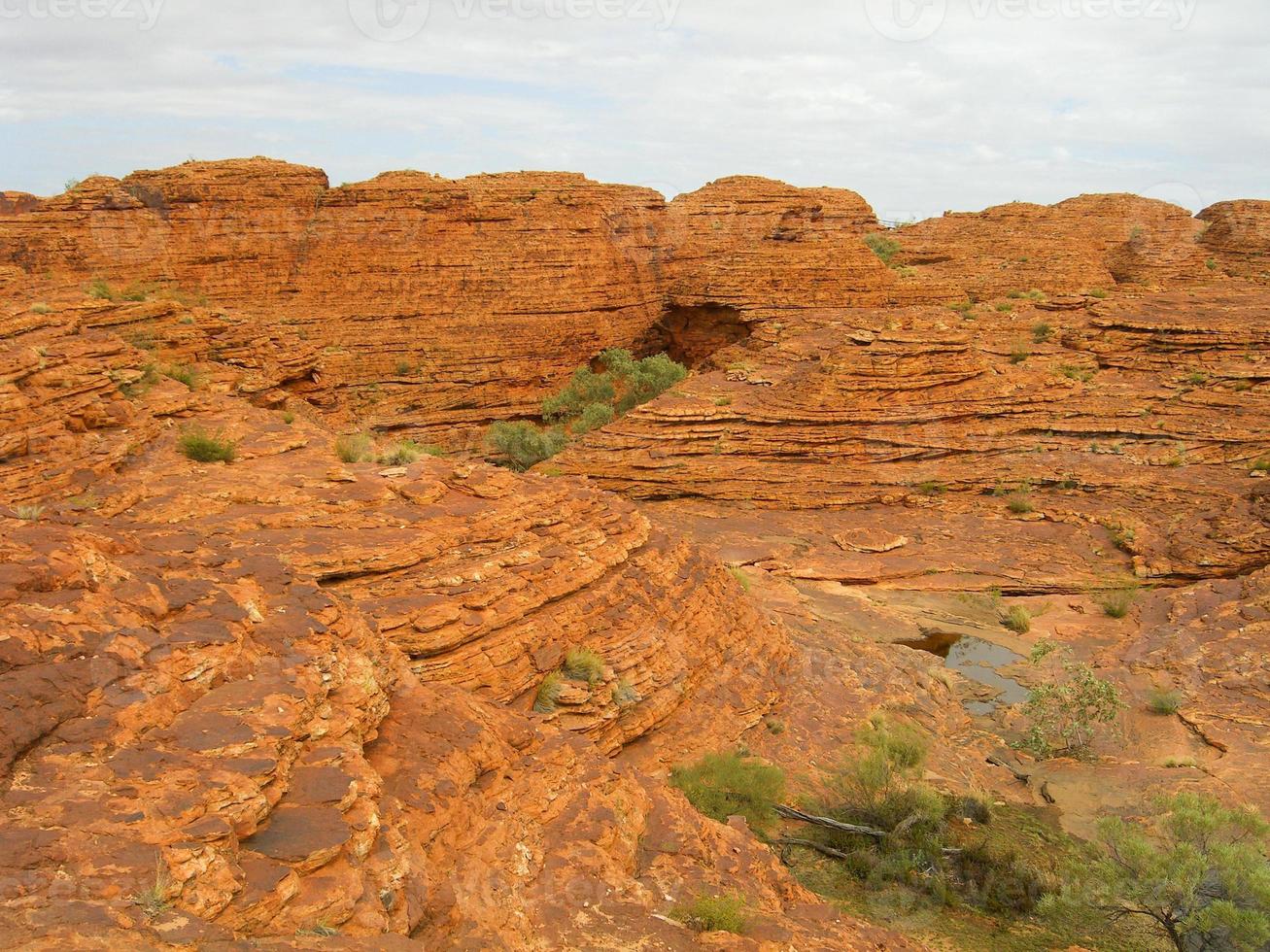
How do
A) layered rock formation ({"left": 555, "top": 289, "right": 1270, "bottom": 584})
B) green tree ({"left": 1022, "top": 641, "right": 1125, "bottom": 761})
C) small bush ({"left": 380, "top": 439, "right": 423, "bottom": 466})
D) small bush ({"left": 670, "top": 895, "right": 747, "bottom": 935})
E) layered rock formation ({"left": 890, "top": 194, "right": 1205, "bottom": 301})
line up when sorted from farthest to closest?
layered rock formation ({"left": 890, "top": 194, "right": 1205, "bottom": 301}) < layered rock formation ({"left": 555, "top": 289, "right": 1270, "bottom": 584}) < green tree ({"left": 1022, "top": 641, "right": 1125, "bottom": 761}) < small bush ({"left": 380, "top": 439, "right": 423, "bottom": 466}) < small bush ({"left": 670, "top": 895, "right": 747, "bottom": 935})

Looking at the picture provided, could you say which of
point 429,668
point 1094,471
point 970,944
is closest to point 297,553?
point 429,668

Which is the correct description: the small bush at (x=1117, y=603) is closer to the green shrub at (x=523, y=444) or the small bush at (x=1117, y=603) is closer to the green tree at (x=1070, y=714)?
the green tree at (x=1070, y=714)

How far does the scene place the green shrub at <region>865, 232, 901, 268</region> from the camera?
130 feet

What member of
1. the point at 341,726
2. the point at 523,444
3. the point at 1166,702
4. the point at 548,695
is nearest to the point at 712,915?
the point at 341,726

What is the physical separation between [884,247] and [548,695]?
117ft

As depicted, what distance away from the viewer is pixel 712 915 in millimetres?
5609

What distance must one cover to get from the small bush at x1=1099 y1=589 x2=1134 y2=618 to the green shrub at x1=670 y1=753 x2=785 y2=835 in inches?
452

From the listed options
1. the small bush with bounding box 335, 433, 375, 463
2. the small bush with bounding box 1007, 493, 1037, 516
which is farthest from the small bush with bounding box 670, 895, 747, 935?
the small bush with bounding box 1007, 493, 1037, 516

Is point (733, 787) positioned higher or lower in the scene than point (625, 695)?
lower

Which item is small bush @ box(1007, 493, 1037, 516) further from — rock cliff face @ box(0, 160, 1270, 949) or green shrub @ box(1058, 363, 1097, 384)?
green shrub @ box(1058, 363, 1097, 384)

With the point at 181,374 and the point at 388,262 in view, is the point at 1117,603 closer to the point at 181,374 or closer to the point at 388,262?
the point at 181,374

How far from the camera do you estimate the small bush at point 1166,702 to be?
13.8 meters

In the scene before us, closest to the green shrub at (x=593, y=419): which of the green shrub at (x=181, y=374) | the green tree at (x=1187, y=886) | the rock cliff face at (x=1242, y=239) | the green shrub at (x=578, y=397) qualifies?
the green shrub at (x=578, y=397)

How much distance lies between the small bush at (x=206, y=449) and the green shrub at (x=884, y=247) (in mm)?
33209
